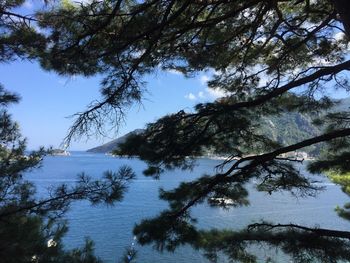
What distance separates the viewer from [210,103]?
3102 millimetres

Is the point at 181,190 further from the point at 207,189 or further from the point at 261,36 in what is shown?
the point at 261,36

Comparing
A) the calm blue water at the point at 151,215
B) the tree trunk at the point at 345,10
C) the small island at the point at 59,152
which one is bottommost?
the calm blue water at the point at 151,215

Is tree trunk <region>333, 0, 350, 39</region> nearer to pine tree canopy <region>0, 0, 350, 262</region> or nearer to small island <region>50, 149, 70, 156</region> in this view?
pine tree canopy <region>0, 0, 350, 262</region>

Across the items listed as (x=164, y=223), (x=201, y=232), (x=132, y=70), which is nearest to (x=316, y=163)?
(x=201, y=232)

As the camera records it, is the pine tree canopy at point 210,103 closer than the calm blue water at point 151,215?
Yes

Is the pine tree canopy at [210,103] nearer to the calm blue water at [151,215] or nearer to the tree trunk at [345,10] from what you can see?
the tree trunk at [345,10]

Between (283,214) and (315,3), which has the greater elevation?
(315,3)

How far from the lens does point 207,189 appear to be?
9.88ft

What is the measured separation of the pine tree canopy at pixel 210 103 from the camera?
9.00 ft

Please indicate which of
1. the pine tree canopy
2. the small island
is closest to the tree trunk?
the pine tree canopy

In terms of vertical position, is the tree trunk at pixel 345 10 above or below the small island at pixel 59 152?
above

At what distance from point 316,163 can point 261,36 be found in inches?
50.2

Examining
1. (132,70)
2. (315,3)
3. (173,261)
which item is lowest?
(173,261)

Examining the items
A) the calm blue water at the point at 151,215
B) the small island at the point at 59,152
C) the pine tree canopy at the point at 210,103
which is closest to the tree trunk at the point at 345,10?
the pine tree canopy at the point at 210,103
